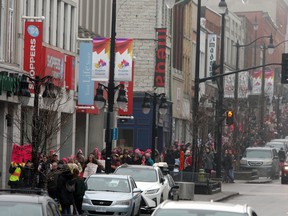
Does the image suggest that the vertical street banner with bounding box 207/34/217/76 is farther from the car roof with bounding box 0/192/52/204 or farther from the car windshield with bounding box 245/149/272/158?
the car roof with bounding box 0/192/52/204

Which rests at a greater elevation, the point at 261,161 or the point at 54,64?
the point at 54,64

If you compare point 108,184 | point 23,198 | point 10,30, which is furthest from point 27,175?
point 23,198

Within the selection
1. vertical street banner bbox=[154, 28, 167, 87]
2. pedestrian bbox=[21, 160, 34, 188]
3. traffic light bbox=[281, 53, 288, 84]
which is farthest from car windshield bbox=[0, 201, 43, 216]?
vertical street banner bbox=[154, 28, 167, 87]

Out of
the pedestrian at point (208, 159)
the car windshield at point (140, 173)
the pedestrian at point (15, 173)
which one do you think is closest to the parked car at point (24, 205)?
the pedestrian at point (15, 173)

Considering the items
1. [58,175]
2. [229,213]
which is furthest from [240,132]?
[229,213]

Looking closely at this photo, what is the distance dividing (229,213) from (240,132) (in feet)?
193

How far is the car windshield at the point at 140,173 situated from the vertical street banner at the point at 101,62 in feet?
24.8

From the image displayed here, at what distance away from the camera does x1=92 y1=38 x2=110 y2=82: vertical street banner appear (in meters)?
40.0

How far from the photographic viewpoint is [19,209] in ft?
48.0

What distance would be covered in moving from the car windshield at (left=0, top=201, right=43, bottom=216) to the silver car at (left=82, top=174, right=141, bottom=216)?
1265 centimetres

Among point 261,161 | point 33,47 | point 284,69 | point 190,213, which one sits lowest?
point 261,161

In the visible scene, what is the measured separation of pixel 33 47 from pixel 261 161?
2724 centimetres

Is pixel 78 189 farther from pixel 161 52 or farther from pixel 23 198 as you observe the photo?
pixel 161 52

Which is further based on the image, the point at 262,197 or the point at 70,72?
the point at 70,72
